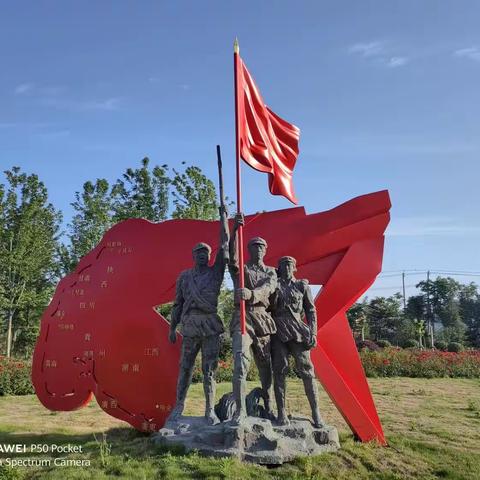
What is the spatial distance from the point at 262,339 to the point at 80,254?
1302 centimetres

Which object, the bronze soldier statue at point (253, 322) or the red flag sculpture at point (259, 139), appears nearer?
the bronze soldier statue at point (253, 322)

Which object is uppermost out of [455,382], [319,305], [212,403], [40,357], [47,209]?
[47,209]

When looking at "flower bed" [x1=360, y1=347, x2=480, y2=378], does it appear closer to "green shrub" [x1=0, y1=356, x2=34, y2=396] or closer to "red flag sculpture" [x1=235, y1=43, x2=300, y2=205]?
"green shrub" [x1=0, y1=356, x2=34, y2=396]

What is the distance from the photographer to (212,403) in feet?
19.3

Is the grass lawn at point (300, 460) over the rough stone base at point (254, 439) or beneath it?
beneath

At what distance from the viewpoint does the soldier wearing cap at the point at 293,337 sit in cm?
579

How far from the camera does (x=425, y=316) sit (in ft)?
140

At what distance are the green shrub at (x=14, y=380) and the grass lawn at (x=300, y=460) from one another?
934 mm

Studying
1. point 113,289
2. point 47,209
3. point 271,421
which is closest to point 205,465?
point 271,421

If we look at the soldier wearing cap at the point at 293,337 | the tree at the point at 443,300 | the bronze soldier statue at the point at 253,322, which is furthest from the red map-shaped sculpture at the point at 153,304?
the tree at the point at 443,300

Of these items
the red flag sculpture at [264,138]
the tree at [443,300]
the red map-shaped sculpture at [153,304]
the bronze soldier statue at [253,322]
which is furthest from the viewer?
the tree at [443,300]

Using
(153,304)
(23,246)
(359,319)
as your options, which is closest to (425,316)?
(359,319)

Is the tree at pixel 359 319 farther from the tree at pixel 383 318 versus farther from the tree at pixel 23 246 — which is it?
the tree at pixel 23 246

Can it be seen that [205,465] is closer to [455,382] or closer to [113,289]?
[113,289]
